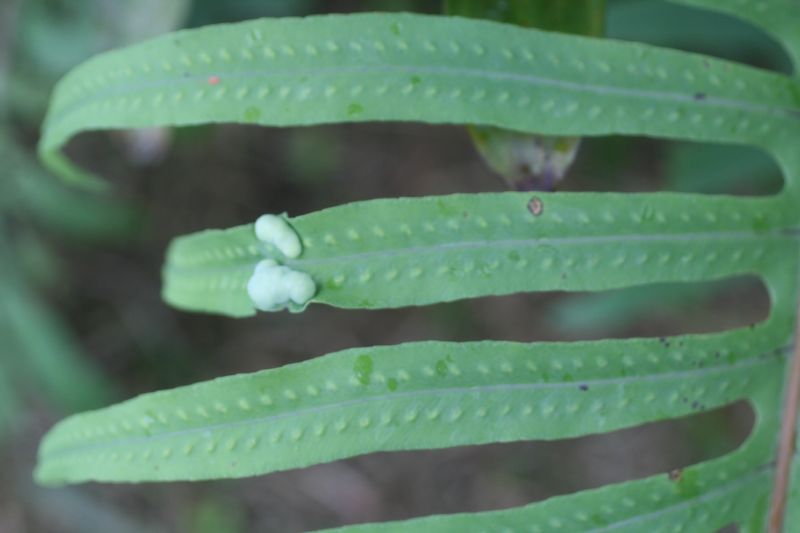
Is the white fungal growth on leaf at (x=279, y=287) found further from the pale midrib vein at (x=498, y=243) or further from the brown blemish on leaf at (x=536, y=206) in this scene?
the brown blemish on leaf at (x=536, y=206)

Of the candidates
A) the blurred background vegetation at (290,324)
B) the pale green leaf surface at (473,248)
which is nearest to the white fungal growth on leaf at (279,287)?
the pale green leaf surface at (473,248)

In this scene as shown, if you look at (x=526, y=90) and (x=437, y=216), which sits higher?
(x=526, y=90)

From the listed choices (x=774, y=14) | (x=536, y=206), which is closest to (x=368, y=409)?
(x=536, y=206)

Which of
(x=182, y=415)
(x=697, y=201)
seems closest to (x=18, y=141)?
(x=182, y=415)

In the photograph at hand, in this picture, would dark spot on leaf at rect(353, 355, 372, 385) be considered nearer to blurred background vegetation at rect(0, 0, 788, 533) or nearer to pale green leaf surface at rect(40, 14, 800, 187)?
pale green leaf surface at rect(40, 14, 800, 187)

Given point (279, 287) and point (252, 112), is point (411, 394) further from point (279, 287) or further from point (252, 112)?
point (252, 112)

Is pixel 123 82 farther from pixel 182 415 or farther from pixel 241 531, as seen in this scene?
pixel 241 531
